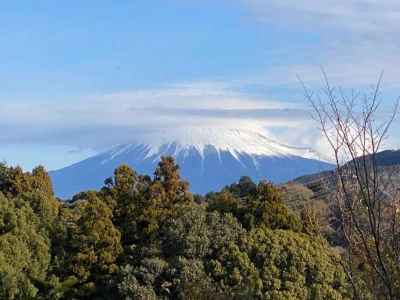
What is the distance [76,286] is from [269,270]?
202 inches

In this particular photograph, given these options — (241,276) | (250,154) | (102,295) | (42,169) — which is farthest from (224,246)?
(250,154)

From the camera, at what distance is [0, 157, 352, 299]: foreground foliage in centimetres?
2098

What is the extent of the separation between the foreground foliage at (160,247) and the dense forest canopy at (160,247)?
27mm

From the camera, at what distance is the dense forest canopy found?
68.8 feet

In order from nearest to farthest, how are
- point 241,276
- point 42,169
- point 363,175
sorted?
point 363,175, point 241,276, point 42,169

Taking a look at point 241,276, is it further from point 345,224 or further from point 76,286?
point 345,224

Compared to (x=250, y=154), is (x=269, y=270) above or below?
below

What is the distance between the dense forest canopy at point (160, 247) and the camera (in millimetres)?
20969

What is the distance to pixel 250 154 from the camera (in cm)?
19338

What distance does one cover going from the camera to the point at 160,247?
22156 mm

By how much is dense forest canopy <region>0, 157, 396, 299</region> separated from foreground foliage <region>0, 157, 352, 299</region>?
0.03 meters

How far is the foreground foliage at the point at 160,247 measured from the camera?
21.0 m

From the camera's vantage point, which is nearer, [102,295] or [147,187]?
[102,295]

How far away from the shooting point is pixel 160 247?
2216 centimetres
